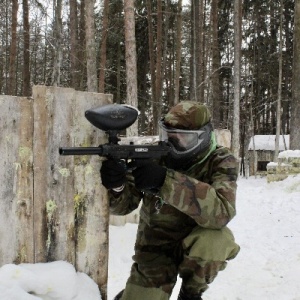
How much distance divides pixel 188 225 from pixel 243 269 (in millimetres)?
2627

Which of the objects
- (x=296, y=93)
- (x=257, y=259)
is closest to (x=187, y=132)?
(x=257, y=259)

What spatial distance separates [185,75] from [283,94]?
754 cm

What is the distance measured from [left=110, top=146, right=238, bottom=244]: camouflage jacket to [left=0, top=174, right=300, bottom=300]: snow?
0.56m

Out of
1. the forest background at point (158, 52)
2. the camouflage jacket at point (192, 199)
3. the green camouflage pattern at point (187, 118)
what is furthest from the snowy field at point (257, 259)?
the forest background at point (158, 52)

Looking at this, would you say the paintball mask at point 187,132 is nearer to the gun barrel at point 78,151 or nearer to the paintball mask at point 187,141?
the paintball mask at point 187,141

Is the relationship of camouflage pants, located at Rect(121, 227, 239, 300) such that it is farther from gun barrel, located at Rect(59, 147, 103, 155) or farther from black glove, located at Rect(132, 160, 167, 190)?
gun barrel, located at Rect(59, 147, 103, 155)

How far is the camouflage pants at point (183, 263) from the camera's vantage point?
222 centimetres

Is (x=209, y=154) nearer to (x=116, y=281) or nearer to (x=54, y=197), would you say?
(x=54, y=197)

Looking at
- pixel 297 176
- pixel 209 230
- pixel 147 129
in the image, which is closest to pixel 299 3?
pixel 297 176

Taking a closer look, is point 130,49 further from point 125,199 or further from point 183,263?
point 183,263

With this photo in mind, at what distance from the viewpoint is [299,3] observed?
1393 cm

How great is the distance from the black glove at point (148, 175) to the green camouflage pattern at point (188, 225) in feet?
0.17

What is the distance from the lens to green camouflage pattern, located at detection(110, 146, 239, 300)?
6.81 ft

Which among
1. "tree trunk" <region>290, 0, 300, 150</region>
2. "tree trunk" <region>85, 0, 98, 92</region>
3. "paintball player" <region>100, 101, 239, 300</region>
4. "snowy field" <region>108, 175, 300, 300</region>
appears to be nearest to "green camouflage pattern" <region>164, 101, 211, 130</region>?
"paintball player" <region>100, 101, 239, 300</region>
